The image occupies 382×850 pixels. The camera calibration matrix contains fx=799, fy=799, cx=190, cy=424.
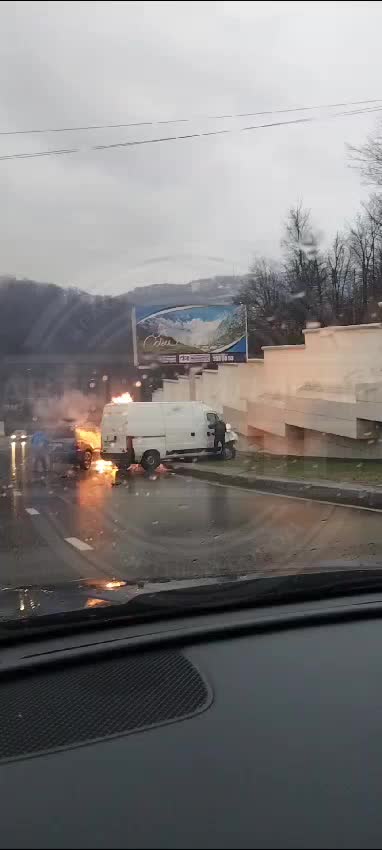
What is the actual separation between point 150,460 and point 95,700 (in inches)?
760

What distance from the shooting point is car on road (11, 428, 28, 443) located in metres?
27.6

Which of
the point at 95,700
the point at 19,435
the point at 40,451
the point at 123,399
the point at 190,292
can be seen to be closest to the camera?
the point at 95,700

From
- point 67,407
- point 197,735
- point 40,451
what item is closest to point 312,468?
point 67,407

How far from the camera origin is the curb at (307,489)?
43.4 ft

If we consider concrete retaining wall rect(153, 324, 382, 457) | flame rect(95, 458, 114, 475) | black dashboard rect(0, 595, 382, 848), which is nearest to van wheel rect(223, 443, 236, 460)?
concrete retaining wall rect(153, 324, 382, 457)

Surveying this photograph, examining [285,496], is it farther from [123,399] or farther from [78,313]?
[123,399]

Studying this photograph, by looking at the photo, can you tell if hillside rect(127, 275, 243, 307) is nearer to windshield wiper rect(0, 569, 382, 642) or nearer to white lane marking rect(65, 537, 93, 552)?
white lane marking rect(65, 537, 93, 552)

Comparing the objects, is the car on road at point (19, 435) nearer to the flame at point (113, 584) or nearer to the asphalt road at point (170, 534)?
the asphalt road at point (170, 534)

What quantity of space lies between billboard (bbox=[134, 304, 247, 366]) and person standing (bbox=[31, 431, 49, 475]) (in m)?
4.49

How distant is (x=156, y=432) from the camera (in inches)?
864

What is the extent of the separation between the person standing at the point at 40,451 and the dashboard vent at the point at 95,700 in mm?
19448

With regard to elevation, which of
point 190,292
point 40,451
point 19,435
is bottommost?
point 40,451

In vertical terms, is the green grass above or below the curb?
above

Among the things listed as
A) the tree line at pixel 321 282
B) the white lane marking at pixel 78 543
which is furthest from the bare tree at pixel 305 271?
the white lane marking at pixel 78 543
